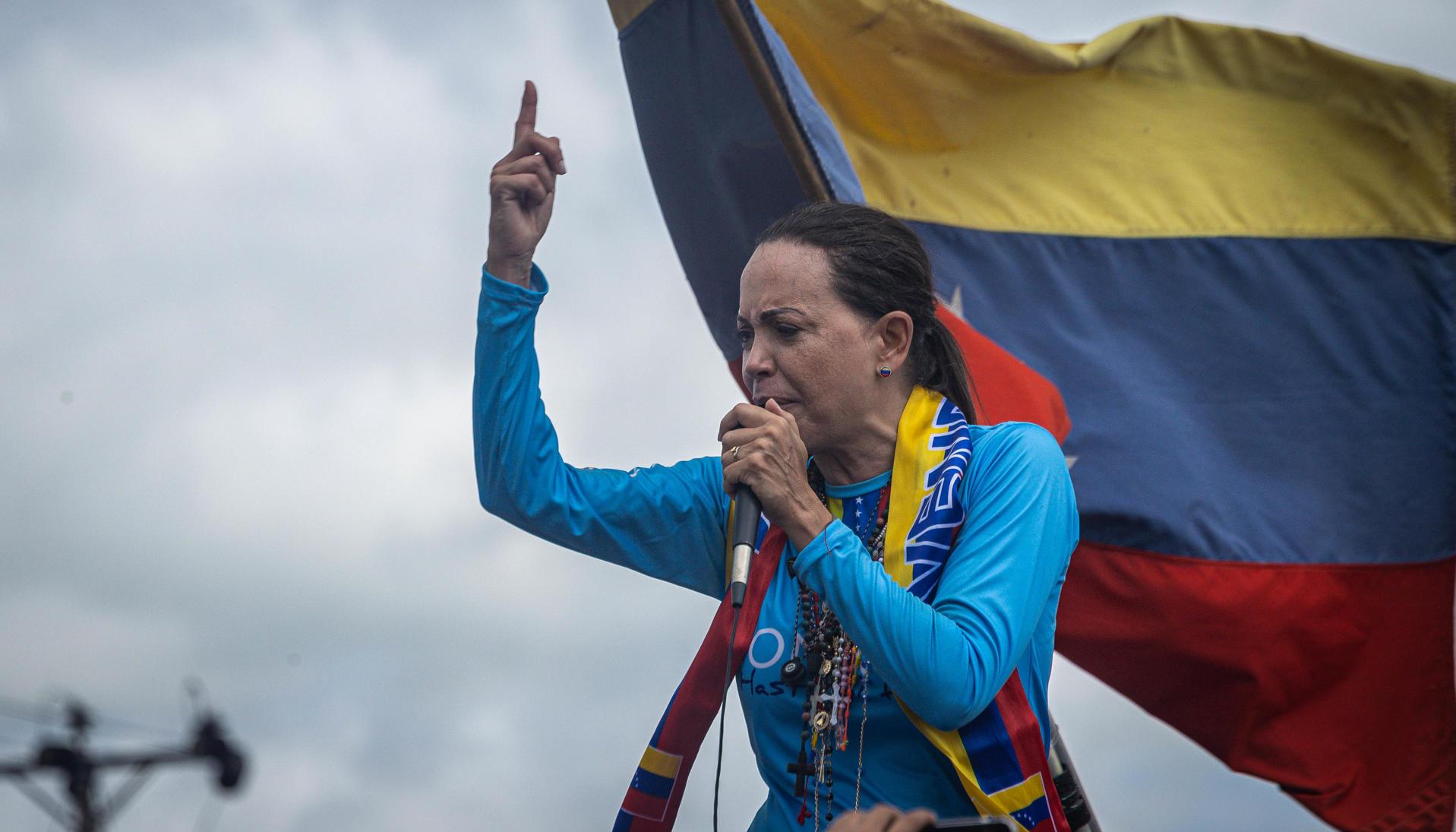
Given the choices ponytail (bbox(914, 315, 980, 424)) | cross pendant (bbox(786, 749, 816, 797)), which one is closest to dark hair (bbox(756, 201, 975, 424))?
ponytail (bbox(914, 315, 980, 424))

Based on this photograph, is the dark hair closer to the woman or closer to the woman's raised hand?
the woman

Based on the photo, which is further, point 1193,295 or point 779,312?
point 1193,295

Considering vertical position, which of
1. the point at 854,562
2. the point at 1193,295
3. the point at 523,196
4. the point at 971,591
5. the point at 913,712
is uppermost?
the point at 523,196

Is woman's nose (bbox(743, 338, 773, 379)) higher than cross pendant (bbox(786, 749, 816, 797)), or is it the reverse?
woman's nose (bbox(743, 338, 773, 379))

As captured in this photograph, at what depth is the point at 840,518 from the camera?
9.23ft

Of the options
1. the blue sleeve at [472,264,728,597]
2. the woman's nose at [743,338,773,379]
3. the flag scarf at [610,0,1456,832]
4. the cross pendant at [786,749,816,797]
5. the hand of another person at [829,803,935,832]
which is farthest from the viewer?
the flag scarf at [610,0,1456,832]

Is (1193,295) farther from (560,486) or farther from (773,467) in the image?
(773,467)

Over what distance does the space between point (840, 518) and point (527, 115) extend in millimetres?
1066

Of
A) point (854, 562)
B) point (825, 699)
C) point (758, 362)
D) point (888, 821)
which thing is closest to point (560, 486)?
point (758, 362)

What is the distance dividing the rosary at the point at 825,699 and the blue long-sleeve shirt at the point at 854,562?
0.07 feet

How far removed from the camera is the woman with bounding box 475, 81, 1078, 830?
232cm

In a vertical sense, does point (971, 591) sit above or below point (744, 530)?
below

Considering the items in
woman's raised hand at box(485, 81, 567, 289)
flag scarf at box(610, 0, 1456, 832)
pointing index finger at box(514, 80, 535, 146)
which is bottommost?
flag scarf at box(610, 0, 1456, 832)

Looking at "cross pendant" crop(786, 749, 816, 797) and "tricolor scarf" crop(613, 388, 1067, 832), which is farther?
"cross pendant" crop(786, 749, 816, 797)
